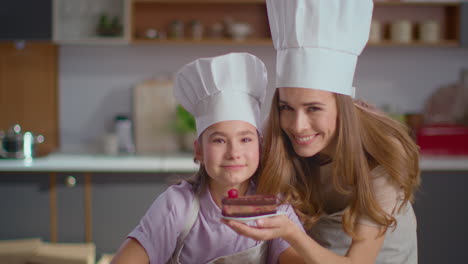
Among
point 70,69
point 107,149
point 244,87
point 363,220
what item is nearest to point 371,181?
point 363,220

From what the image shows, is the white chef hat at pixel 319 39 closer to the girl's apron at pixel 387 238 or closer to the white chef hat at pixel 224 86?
the white chef hat at pixel 224 86

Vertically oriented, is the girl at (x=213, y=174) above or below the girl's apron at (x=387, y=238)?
above

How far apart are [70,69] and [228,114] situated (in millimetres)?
2312

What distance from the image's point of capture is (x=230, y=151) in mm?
1147

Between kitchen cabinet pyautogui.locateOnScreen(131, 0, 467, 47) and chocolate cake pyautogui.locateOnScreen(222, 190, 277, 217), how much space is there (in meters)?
2.13

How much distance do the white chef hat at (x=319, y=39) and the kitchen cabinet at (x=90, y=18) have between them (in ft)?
6.21

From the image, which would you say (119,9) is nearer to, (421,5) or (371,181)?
(421,5)

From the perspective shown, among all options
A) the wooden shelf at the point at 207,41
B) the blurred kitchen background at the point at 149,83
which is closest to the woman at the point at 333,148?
the blurred kitchen background at the point at 149,83

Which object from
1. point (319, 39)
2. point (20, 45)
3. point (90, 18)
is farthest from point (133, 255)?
point (20, 45)

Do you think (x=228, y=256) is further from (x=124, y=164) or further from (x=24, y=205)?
(x=24, y=205)

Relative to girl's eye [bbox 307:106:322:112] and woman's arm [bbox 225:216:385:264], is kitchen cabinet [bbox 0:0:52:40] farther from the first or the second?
woman's arm [bbox 225:216:385:264]

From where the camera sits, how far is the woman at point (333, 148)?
4.00ft

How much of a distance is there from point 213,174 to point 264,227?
19cm

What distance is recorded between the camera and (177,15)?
3207mm
